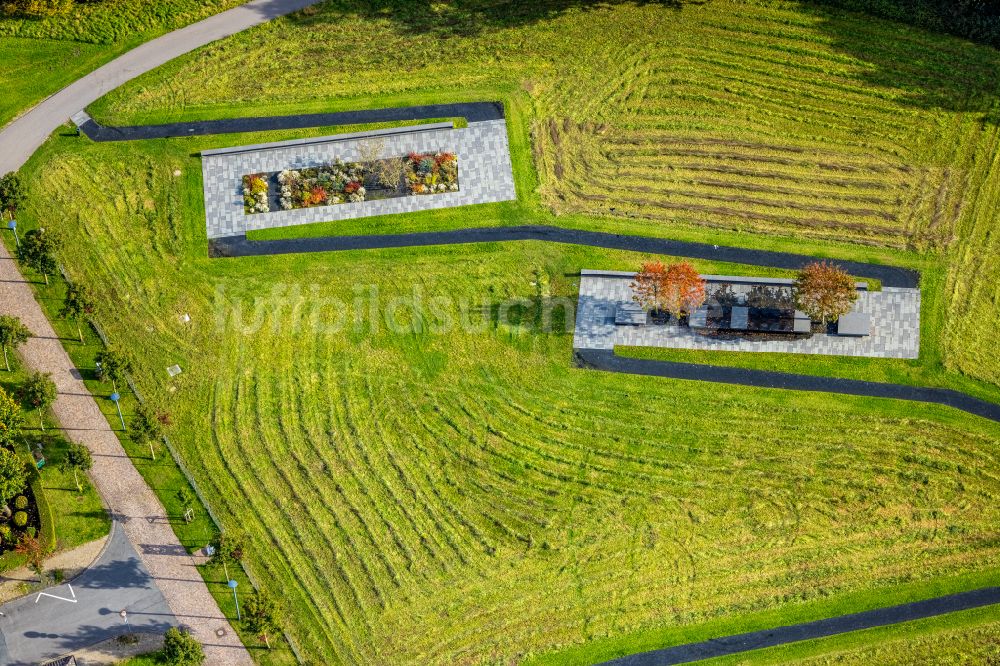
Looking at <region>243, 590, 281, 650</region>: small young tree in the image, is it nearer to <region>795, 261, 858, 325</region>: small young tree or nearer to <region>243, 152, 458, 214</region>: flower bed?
<region>243, 152, 458, 214</region>: flower bed

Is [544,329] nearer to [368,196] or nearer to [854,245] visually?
[368,196]

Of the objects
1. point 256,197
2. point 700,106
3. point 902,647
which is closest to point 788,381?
point 902,647

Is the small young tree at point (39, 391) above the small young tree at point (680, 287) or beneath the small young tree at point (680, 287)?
beneath

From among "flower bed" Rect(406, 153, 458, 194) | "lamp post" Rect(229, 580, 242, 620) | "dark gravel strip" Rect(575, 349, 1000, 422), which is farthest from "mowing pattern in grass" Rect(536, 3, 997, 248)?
"lamp post" Rect(229, 580, 242, 620)

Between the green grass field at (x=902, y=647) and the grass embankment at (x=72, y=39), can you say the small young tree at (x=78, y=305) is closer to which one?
the grass embankment at (x=72, y=39)

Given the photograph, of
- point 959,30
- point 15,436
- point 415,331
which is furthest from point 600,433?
point 959,30

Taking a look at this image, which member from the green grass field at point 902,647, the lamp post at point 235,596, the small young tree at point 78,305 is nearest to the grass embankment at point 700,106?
the small young tree at point 78,305
